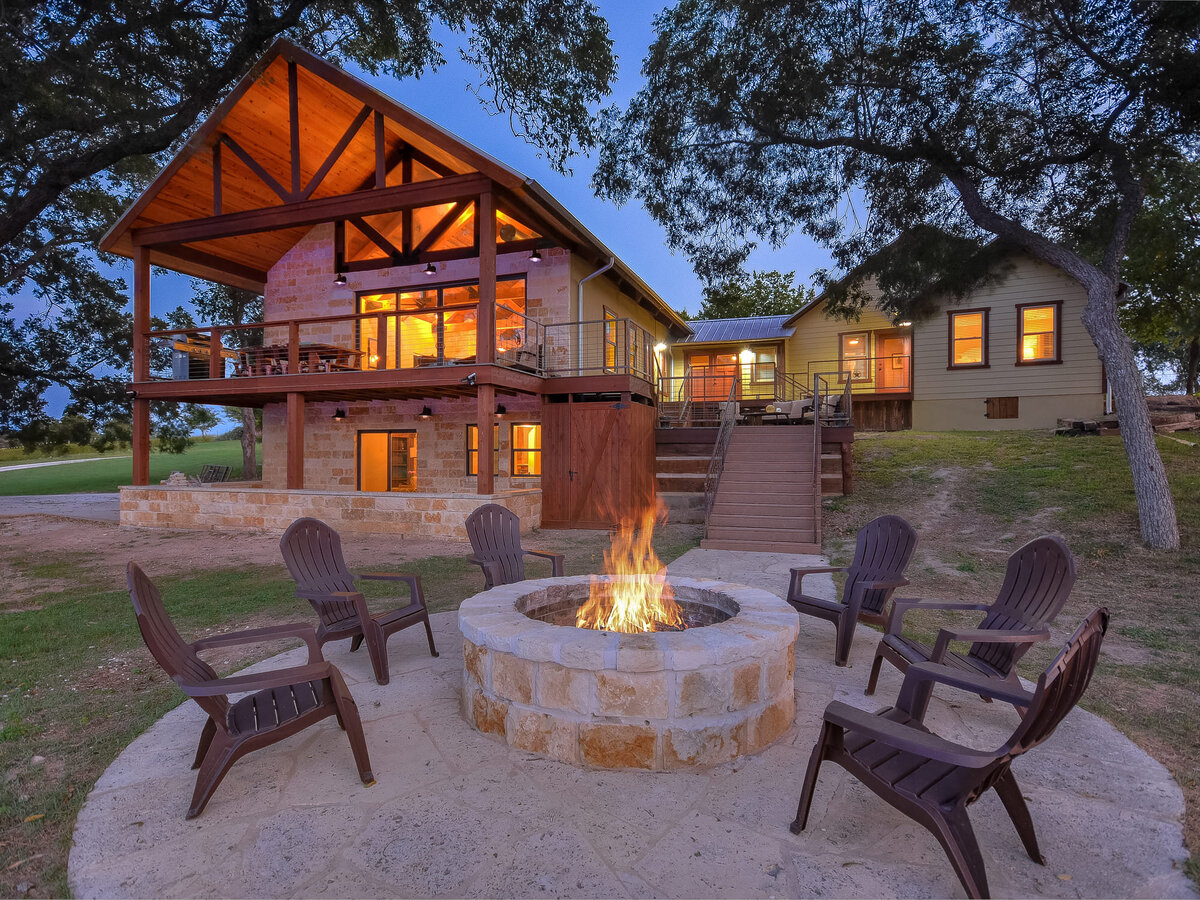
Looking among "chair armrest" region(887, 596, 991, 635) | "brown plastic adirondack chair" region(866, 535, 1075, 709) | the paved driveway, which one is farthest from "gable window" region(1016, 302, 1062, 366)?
the paved driveway

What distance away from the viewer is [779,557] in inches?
351

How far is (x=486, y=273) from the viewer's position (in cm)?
1055

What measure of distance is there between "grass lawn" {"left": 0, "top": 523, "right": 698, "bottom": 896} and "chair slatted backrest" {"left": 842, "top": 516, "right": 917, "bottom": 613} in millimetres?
3705

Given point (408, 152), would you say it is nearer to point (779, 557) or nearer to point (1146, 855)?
point (779, 557)

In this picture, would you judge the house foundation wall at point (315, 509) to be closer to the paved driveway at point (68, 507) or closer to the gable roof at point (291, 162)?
the paved driveway at point (68, 507)

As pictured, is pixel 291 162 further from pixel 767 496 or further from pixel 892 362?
pixel 892 362

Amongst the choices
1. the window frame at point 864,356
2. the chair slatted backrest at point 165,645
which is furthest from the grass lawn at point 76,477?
the chair slatted backrest at point 165,645

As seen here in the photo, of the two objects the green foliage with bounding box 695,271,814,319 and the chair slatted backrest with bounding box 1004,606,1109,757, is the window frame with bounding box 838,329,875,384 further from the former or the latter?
the chair slatted backrest with bounding box 1004,606,1109,757

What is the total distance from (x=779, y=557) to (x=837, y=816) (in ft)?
21.4

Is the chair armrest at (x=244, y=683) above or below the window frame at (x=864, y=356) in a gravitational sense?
below

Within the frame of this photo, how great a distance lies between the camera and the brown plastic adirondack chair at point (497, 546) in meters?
5.14

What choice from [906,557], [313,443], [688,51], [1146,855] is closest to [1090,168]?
[688,51]

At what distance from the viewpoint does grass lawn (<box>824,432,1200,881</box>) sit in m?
3.82

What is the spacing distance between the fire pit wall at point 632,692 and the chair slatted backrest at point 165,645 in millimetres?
1228
